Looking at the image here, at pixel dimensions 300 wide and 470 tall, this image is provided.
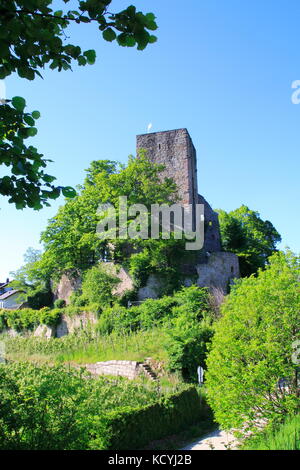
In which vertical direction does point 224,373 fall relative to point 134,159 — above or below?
below

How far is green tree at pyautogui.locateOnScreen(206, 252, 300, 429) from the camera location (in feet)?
24.4

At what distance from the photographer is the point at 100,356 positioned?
16859 millimetres

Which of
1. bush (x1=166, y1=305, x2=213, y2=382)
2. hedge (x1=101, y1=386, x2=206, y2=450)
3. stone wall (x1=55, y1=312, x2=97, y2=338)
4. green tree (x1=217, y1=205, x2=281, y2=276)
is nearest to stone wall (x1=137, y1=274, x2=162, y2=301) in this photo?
stone wall (x1=55, y1=312, x2=97, y2=338)

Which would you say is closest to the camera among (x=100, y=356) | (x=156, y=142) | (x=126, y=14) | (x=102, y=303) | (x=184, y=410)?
(x=126, y=14)

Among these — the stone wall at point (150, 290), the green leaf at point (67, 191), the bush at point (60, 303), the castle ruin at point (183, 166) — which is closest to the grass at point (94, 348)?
the stone wall at point (150, 290)

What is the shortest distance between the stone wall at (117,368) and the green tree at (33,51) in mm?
11383

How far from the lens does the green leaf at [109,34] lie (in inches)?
141

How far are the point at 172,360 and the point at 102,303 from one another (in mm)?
8599

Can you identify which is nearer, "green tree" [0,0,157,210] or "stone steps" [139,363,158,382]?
"green tree" [0,0,157,210]

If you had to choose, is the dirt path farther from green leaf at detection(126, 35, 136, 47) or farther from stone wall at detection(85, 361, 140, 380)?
green leaf at detection(126, 35, 136, 47)

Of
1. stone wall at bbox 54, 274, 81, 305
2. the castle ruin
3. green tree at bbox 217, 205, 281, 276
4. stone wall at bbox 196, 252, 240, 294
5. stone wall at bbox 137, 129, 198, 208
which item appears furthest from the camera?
green tree at bbox 217, 205, 281, 276

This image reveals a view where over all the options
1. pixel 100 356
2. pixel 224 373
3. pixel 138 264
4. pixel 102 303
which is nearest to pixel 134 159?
pixel 138 264

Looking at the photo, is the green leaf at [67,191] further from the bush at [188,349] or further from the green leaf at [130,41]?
the bush at [188,349]

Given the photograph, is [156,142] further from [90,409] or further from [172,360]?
[90,409]
